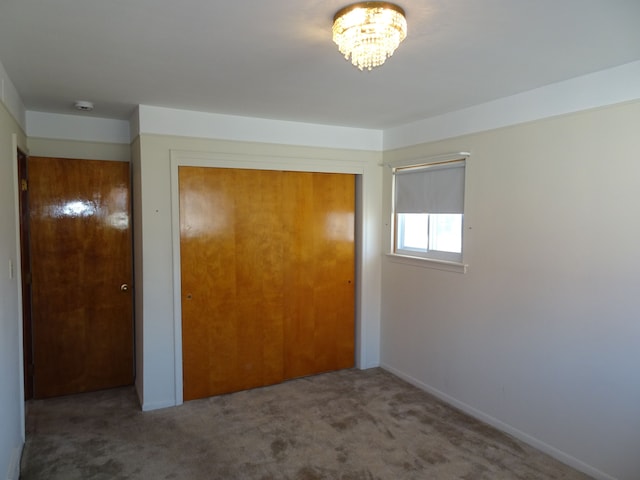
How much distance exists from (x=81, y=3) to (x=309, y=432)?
2.87 m

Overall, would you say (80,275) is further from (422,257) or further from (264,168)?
(422,257)

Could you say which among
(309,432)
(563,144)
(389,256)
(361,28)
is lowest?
(309,432)

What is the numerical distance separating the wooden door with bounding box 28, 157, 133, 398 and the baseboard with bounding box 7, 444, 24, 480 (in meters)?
1.11

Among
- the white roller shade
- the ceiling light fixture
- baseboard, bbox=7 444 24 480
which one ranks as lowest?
baseboard, bbox=7 444 24 480

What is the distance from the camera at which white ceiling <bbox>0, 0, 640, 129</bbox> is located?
175 centimetres

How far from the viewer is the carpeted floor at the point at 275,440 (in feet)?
8.69

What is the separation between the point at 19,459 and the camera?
2.68 m

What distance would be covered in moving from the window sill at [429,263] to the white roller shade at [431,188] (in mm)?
428

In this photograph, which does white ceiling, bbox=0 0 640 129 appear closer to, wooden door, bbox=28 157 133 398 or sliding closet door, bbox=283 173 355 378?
wooden door, bbox=28 157 133 398

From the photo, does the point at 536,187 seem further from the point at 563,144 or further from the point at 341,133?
the point at 341,133

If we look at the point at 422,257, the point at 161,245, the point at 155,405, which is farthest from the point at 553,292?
the point at 155,405

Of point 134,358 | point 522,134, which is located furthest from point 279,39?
point 134,358

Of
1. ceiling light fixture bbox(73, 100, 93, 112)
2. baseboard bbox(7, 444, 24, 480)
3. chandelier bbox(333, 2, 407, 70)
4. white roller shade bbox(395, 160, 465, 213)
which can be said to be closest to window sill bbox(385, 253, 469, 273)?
white roller shade bbox(395, 160, 465, 213)

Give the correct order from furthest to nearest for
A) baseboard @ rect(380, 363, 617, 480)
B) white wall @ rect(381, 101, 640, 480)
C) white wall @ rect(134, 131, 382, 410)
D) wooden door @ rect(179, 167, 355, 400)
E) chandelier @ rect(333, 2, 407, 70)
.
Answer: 1. wooden door @ rect(179, 167, 355, 400)
2. white wall @ rect(134, 131, 382, 410)
3. baseboard @ rect(380, 363, 617, 480)
4. white wall @ rect(381, 101, 640, 480)
5. chandelier @ rect(333, 2, 407, 70)
